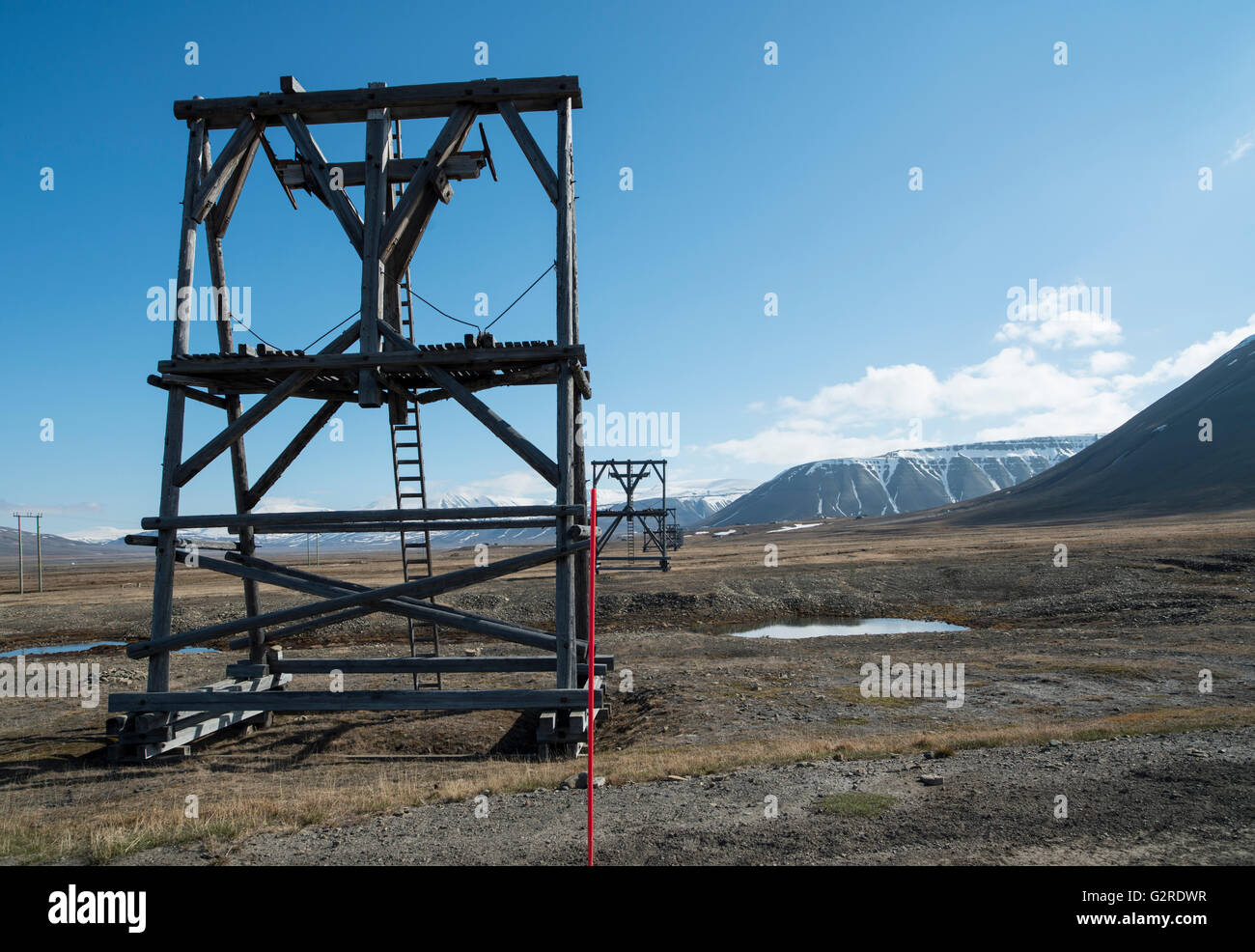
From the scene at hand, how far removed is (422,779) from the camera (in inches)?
407

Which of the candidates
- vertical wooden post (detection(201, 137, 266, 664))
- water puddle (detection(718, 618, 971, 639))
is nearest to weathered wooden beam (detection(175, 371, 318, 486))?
vertical wooden post (detection(201, 137, 266, 664))

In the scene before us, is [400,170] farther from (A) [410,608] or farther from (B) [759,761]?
(B) [759,761]

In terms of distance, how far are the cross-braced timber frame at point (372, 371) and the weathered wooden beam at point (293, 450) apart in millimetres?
767

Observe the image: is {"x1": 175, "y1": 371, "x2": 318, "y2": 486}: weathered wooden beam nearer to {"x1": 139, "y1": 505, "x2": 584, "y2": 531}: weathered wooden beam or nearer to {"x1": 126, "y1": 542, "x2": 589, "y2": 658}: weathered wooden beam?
{"x1": 139, "y1": 505, "x2": 584, "y2": 531}: weathered wooden beam

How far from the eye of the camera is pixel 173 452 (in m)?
12.6

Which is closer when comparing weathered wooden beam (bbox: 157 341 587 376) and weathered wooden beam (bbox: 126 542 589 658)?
weathered wooden beam (bbox: 126 542 589 658)

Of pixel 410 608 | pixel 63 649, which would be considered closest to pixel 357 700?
pixel 410 608

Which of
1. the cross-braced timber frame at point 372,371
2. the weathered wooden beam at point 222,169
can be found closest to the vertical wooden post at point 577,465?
the cross-braced timber frame at point 372,371

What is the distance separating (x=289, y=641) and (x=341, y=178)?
2383 centimetres

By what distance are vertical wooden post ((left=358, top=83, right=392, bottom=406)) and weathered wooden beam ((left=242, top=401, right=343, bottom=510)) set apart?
2.25 meters

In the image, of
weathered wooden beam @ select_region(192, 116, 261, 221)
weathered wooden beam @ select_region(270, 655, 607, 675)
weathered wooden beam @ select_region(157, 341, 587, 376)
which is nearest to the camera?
weathered wooden beam @ select_region(157, 341, 587, 376)

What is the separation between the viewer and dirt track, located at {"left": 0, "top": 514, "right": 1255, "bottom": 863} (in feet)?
21.3

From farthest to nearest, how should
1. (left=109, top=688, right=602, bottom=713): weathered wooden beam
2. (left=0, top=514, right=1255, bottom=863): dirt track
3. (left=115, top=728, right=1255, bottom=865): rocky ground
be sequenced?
(left=109, top=688, right=602, bottom=713): weathered wooden beam < (left=0, top=514, right=1255, bottom=863): dirt track < (left=115, top=728, right=1255, bottom=865): rocky ground

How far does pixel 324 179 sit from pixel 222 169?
199 cm
